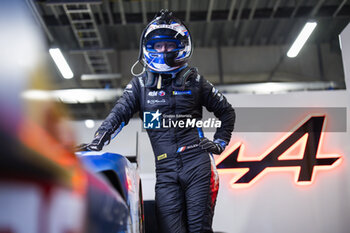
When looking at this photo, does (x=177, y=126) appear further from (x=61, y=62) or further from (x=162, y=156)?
(x=61, y=62)

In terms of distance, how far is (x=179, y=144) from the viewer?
1.94 m

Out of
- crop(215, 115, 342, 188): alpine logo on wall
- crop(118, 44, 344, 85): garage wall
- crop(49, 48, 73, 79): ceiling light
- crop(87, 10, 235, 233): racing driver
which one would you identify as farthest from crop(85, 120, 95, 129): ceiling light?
crop(118, 44, 344, 85): garage wall

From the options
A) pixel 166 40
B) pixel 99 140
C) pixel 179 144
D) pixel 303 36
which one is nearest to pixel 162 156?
pixel 179 144

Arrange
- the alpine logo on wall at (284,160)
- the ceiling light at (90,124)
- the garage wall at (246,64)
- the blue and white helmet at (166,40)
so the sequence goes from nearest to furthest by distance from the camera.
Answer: the blue and white helmet at (166,40), the alpine logo on wall at (284,160), the ceiling light at (90,124), the garage wall at (246,64)

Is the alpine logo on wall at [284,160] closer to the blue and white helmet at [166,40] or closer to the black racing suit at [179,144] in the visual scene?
the black racing suit at [179,144]

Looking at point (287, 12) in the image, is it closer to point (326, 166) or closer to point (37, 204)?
point (326, 166)

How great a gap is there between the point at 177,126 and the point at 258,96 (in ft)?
9.98

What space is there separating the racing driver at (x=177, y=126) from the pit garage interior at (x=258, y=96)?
0.52 metres

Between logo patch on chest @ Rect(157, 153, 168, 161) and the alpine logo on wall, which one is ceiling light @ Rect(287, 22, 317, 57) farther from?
logo patch on chest @ Rect(157, 153, 168, 161)

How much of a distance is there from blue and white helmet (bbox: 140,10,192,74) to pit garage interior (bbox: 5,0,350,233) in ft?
1.69

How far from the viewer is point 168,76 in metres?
2.08

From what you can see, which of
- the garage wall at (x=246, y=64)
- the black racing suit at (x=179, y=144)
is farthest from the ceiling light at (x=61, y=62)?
the black racing suit at (x=179, y=144)

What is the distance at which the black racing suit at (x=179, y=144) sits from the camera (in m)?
1.84

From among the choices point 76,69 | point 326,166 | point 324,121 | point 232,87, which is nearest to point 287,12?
point 232,87
